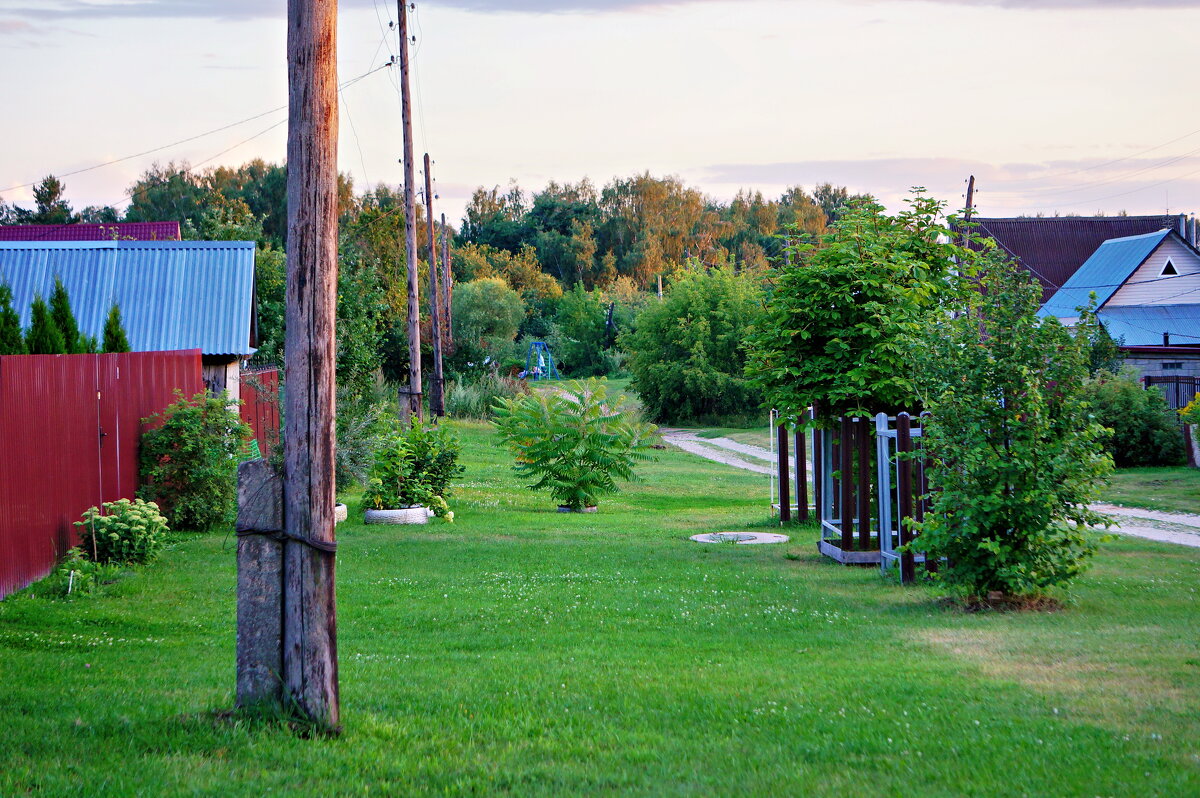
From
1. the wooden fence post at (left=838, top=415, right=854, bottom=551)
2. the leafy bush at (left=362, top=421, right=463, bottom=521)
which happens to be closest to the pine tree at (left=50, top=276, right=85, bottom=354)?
the leafy bush at (left=362, top=421, right=463, bottom=521)

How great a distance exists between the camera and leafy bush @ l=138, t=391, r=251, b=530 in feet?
43.1

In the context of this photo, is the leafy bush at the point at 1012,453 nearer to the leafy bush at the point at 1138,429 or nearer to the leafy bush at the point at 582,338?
the leafy bush at the point at 1138,429

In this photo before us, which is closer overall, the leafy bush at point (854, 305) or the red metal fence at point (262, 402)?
the leafy bush at point (854, 305)

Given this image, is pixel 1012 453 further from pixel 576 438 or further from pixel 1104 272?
pixel 1104 272

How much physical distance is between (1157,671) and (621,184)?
84753 mm

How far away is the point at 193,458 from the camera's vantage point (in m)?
13.4

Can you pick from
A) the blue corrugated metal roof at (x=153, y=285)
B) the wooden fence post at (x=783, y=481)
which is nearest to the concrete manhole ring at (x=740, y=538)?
the wooden fence post at (x=783, y=481)

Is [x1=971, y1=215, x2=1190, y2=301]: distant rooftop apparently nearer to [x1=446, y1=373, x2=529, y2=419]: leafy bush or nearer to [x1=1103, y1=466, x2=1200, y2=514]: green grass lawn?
[x1=446, y1=373, x2=529, y2=419]: leafy bush

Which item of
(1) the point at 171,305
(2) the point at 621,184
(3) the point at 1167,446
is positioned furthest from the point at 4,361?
(2) the point at 621,184

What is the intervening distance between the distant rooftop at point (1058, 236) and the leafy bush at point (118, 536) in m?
41.8

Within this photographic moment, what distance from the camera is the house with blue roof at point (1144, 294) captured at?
115ft

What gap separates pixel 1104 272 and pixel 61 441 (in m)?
41.3

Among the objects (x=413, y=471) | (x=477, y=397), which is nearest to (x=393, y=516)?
(x=413, y=471)

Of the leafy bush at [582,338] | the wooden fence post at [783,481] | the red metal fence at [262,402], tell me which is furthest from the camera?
the leafy bush at [582,338]
